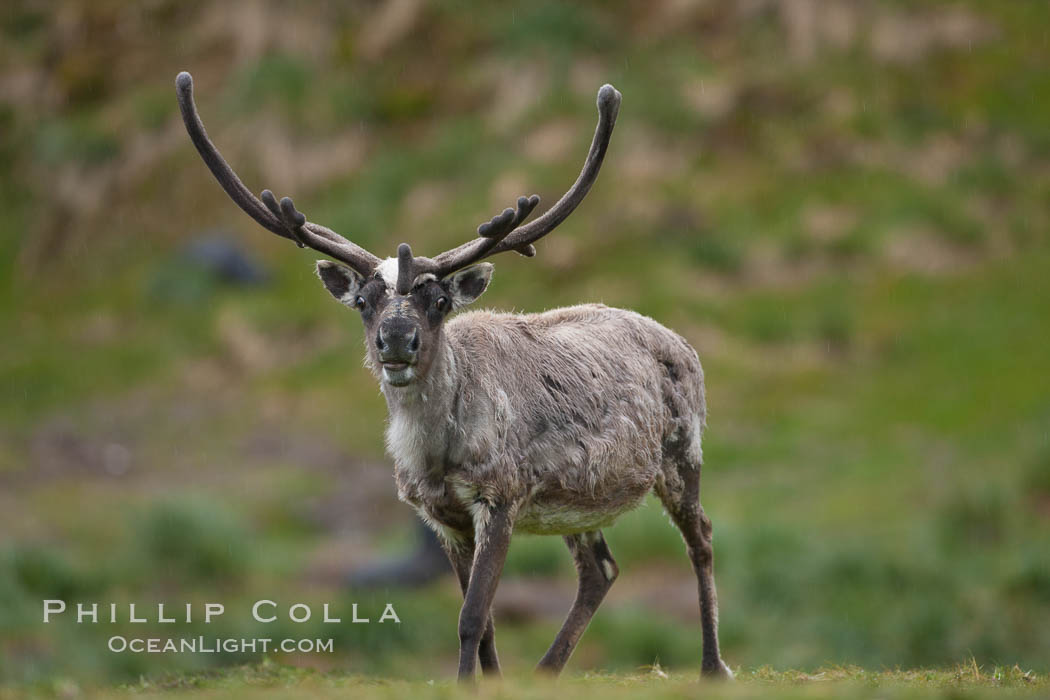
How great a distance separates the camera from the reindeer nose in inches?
320

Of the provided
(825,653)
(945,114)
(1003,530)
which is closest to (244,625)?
(825,653)

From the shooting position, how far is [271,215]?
915cm

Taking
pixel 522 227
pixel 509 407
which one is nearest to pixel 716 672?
pixel 509 407

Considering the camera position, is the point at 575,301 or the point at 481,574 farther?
the point at 575,301

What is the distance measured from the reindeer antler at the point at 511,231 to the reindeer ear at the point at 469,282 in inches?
2.2

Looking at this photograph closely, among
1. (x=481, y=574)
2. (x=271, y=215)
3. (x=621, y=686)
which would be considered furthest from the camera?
(x=621, y=686)

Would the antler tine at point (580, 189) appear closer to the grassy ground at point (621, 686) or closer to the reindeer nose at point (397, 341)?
the reindeer nose at point (397, 341)

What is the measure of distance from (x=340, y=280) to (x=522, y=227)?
1268 mm

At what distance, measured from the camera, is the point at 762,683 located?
8.95 meters

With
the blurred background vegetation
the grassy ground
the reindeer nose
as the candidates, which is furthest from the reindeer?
the blurred background vegetation

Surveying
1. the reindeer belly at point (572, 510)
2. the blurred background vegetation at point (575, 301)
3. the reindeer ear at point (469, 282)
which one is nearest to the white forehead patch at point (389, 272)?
the reindeer ear at point (469, 282)

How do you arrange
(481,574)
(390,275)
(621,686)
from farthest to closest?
(621,686)
(390,275)
(481,574)

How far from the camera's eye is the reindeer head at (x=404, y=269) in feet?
27.0

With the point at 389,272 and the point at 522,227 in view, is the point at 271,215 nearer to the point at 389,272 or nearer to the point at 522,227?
the point at 389,272
